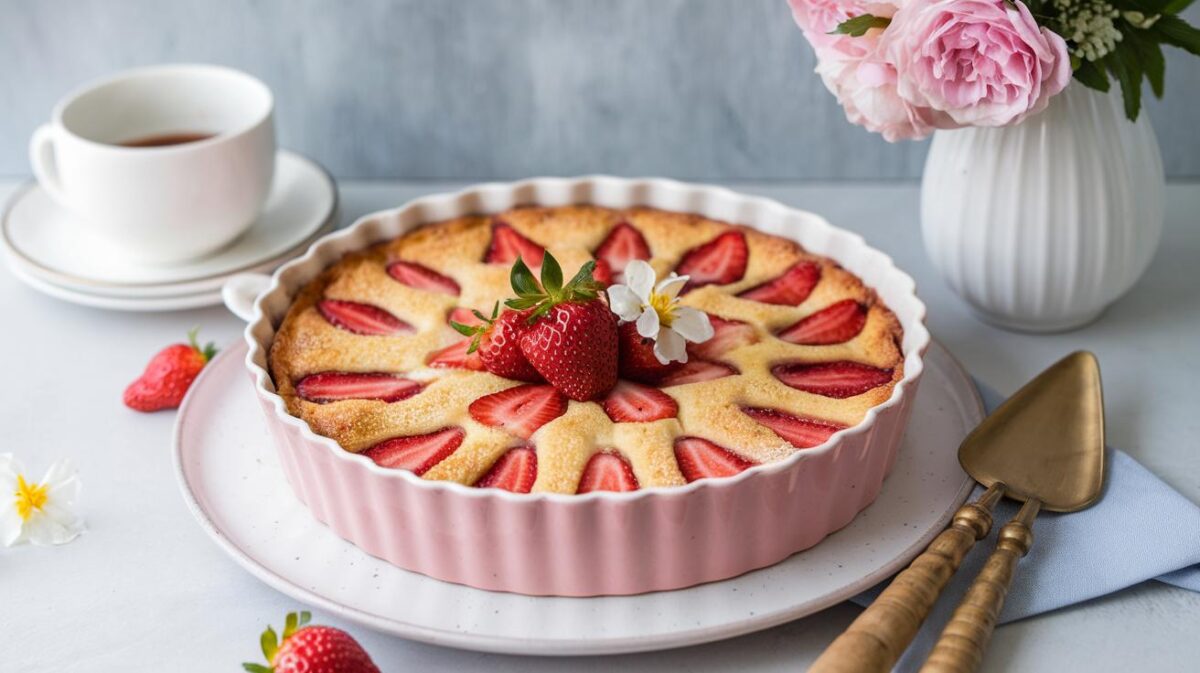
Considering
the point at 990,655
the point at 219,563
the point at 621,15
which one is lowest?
the point at 219,563

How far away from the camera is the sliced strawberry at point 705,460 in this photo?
1249mm

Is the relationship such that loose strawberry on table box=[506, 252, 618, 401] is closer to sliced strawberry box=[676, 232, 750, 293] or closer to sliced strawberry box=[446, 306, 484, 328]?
sliced strawberry box=[446, 306, 484, 328]

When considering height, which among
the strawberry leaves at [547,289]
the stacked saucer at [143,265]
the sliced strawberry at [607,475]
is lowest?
the stacked saucer at [143,265]

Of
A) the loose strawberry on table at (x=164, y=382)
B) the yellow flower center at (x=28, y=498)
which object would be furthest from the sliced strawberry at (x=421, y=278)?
the yellow flower center at (x=28, y=498)

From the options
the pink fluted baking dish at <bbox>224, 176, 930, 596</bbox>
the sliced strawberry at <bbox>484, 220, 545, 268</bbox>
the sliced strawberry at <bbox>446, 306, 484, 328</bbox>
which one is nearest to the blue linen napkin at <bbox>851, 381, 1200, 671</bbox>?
the pink fluted baking dish at <bbox>224, 176, 930, 596</bbox>

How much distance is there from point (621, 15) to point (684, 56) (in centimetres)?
12

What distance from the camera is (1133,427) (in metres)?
1.53

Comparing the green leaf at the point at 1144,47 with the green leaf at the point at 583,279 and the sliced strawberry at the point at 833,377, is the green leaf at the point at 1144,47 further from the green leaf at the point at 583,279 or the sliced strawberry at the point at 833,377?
the green leaf at the point at 583,279

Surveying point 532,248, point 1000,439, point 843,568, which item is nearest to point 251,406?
point 532,248

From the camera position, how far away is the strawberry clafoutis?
128 centimetres

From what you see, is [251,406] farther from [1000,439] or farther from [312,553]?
[1000,439]

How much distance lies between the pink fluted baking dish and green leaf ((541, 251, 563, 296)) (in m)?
0.26

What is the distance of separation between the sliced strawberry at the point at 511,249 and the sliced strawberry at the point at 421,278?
79mm

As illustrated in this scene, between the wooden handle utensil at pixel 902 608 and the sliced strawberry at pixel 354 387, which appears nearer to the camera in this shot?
the wooden handle utensil at pixel 902 608
